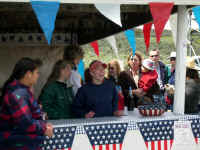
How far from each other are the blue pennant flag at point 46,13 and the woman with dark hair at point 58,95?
0.64 metres

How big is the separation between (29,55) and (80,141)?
4505mm

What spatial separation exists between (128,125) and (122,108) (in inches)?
13.2

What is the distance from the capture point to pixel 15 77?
2.70m

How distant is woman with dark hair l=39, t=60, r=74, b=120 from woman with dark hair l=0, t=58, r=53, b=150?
→ 62 cm

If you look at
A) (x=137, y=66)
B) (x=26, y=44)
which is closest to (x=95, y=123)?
(x=137, y=66)

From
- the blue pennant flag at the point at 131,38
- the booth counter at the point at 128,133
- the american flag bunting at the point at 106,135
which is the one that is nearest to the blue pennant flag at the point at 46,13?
the booth counter at the point at 128,133

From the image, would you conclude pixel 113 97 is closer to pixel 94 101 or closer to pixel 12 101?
pixel 94 101

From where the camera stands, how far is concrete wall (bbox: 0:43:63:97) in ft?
23.3

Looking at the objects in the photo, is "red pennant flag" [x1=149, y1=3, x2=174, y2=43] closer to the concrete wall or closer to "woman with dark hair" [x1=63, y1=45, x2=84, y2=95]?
"woman with dark hair" [x1=63, y1=45, x2=84, y2=95]

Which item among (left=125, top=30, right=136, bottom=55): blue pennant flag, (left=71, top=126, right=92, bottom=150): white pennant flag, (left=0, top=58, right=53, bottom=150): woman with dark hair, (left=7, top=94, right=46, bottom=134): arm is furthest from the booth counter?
(left=125, top=30, right=136, bottom=55): blue pennant flag

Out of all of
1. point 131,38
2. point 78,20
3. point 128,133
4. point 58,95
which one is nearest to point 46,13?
point 58,95

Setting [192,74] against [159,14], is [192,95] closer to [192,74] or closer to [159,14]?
[192,74]

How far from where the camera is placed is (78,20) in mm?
6391

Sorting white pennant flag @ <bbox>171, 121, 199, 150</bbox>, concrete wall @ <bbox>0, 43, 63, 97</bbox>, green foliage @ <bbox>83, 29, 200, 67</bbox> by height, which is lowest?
white pennant flag @ <bbox>171, 121, 199, 150</bbox>
